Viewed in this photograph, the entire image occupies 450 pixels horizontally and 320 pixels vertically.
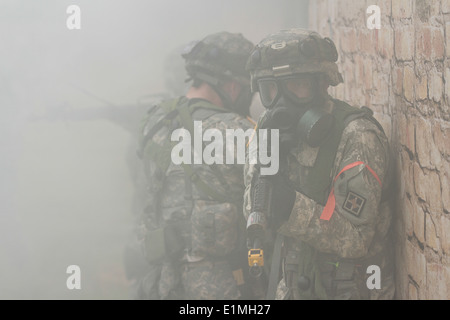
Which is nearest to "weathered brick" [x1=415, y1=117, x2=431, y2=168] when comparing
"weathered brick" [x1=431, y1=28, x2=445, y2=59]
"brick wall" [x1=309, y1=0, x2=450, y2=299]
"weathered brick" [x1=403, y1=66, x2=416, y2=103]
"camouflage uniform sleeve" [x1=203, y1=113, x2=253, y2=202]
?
Answer: "brick wall" [x1=309, y1=0, x2=450, y2=299]

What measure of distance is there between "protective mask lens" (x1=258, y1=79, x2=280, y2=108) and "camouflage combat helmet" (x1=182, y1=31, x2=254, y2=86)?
3.03 ft

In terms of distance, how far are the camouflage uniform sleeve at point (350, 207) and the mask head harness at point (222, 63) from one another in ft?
3.73

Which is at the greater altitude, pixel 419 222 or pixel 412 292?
pixel 419 222

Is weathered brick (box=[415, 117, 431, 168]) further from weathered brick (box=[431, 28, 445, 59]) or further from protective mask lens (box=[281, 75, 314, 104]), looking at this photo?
protective mask lens (box=[281, 75, 314, 104])

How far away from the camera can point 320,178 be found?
1958 mm

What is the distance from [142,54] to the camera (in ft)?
15.5

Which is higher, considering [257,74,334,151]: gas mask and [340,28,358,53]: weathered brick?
[340,28,358,53]: weathered brick

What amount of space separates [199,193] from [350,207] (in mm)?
1083

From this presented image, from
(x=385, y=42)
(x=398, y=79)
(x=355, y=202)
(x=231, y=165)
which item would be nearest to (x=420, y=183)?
(x=355, y=202)

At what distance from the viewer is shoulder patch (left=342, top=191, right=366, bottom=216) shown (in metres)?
1.86

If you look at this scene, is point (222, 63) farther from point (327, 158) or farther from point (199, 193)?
point (327, 158)

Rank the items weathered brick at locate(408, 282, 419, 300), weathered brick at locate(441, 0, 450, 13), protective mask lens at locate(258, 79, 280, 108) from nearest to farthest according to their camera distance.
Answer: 1. weathered brick at locate(441, 0, 450, 13)
2. weathered brick at locate(408, 282, 419, 300)
3. protective mask lens at locate(258, 79, 280, 108)
